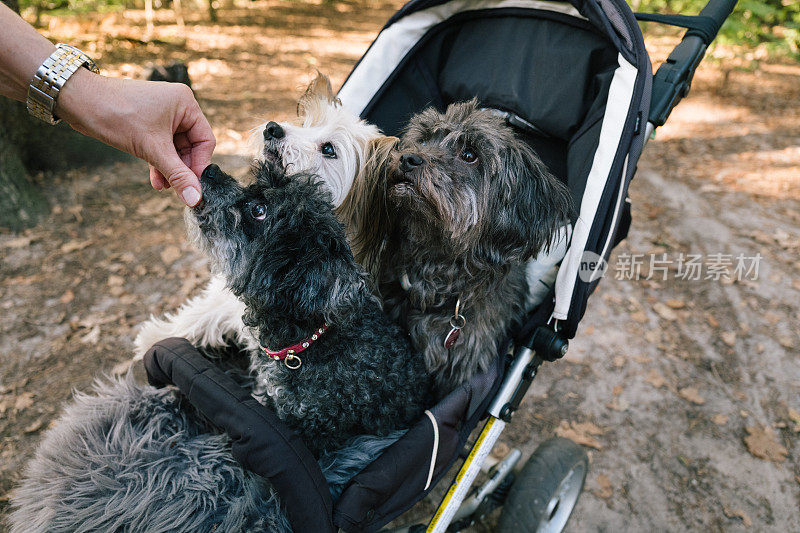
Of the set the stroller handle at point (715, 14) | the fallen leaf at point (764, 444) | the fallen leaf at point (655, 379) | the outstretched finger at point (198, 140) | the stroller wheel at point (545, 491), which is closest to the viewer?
the outstretched finger at point (198, 140)

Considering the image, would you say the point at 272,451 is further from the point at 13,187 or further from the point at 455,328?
the point at 13,187

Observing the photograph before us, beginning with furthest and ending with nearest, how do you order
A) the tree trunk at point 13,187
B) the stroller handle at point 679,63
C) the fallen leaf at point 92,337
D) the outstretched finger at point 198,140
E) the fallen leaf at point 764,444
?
the tree trunk at point 13,187
the fallen leaf at point 92,337
the fallen leaf at point 764,444
the stroller handle at point 679,63
the outstretched finger at point 198,140

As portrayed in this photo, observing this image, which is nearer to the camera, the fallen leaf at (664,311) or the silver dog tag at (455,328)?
the silver dog tag at (455,328)

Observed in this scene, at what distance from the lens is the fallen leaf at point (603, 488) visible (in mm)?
3180

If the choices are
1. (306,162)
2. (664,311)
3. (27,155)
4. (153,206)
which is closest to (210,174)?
(306,162)

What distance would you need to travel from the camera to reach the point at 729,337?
4281mm

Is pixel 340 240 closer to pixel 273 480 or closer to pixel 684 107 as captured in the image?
pixel 273 480

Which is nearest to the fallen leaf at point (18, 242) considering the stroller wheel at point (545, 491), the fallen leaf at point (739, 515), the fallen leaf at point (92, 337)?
the fallen leaf at point (92, 337)

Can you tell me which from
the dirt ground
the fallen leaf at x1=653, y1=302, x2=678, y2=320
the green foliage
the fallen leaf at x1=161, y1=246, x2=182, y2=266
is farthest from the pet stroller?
the green foliage

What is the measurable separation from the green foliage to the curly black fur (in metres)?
7.85

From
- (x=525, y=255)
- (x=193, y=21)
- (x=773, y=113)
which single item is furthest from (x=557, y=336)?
(x=193, y=21)

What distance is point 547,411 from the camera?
3.66 m

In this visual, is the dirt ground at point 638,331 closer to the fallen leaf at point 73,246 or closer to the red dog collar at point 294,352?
the fallen leaf at point 73,246

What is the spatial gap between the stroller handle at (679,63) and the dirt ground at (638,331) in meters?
2.31
